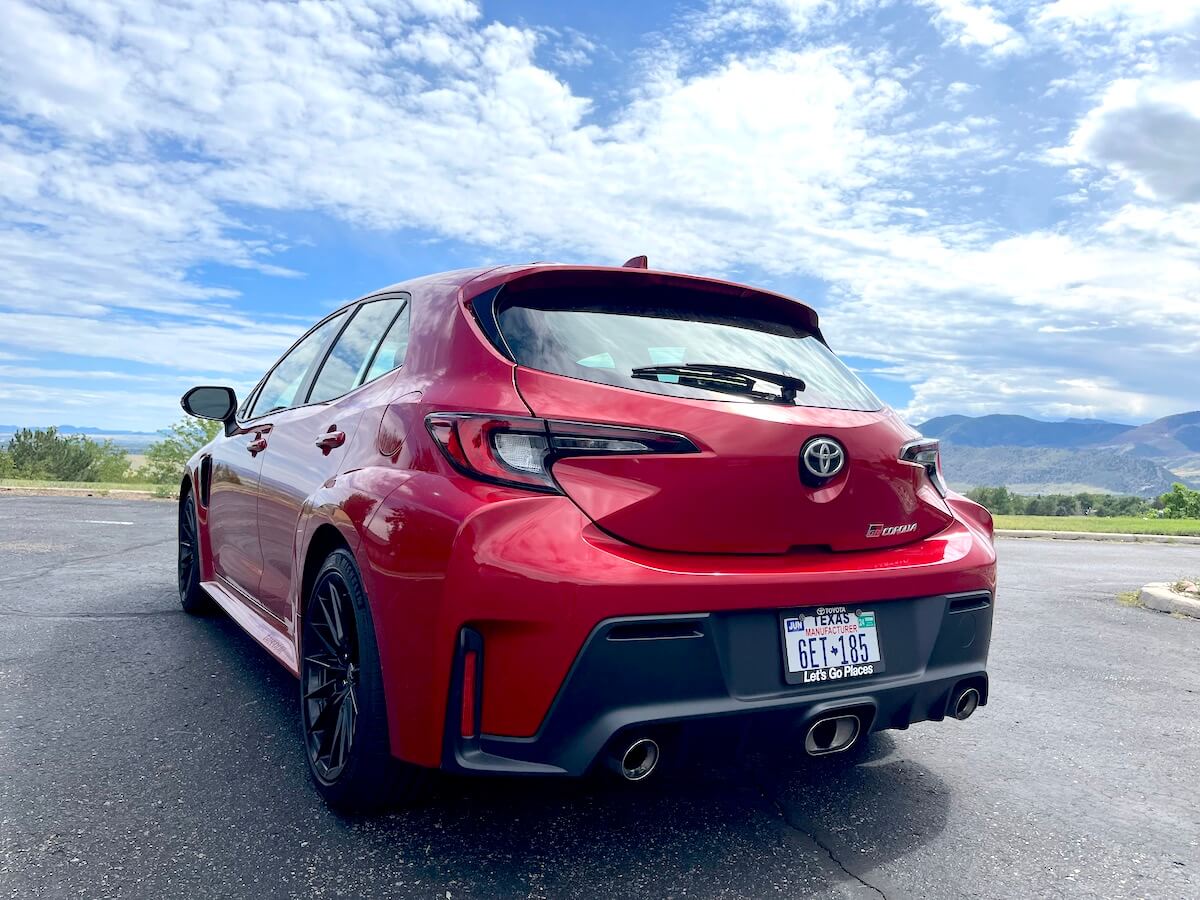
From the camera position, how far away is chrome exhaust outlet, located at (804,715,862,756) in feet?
8.20

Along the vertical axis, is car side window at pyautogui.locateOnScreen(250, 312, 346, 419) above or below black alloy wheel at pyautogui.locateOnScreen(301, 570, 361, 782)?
above

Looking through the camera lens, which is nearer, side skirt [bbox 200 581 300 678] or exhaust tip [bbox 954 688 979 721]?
exhaust tip [bbox 954 688 979 721]

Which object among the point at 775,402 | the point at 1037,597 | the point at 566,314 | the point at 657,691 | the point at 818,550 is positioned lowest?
the point at 1037,597

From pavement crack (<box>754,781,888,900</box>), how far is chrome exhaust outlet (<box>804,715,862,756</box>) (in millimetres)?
299

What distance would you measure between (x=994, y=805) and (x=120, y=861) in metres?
2.63

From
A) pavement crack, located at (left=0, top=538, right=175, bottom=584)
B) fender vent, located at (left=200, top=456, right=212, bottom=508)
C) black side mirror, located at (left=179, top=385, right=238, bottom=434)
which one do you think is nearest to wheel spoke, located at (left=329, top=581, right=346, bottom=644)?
black side mirror, located at (left=179, top=385, right=238, bottom=434)

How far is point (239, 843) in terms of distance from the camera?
2.58m

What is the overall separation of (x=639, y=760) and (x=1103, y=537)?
1784 centimetres

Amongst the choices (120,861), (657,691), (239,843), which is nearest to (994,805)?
(657,691)

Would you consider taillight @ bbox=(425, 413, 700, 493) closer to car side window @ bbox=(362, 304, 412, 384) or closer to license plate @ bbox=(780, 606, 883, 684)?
license plate @ bbox=(780, 606, 883, 684)

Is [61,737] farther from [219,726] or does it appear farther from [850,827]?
[850,827]

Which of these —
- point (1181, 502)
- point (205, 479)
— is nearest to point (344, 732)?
point (205, 479)

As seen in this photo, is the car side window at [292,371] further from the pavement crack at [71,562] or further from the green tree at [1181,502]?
the green tree at [1181,502]

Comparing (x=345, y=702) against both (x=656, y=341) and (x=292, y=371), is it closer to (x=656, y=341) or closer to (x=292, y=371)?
(x=656, y=341)
